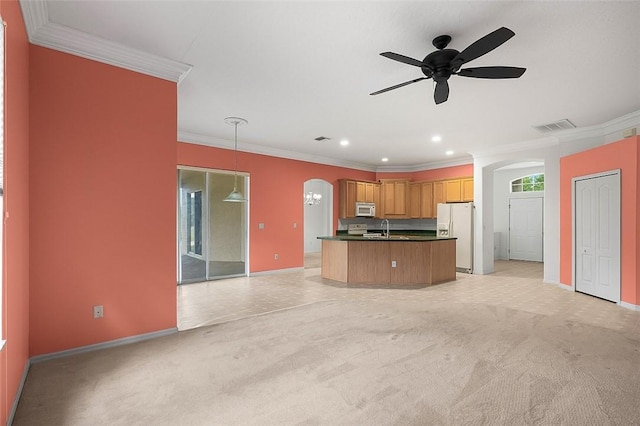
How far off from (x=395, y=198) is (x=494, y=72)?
6760mm

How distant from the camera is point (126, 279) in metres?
3.21

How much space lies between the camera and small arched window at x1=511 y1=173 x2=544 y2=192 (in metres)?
9.86

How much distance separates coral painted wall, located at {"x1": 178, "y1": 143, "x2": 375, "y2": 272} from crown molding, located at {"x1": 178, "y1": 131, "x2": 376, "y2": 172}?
9 centimetres

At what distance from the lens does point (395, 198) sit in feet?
31.1

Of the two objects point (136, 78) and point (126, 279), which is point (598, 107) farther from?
point (126, 279)

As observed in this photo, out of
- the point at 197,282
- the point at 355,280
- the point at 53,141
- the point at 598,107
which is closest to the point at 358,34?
the point at 53,141

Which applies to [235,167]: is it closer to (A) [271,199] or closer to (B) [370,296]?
(A) [271,199]

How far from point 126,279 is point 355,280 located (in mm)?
4115

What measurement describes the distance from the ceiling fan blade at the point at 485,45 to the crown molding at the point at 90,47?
8.76 ft

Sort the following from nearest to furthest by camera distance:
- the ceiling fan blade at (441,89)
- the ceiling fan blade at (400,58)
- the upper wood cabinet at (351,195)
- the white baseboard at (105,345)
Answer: the ceiling fan blade at (400,58) → the white baseboard at (105,345) → the ceiling fan blade at (441,89) → the upper wood cabinet at (351,195)

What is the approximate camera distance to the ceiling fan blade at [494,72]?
2.74 metres

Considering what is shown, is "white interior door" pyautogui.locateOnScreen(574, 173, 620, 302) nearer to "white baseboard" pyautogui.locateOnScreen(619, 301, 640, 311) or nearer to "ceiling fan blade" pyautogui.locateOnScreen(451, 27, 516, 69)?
"white baseboard" pyautogui.locateOnScreen(619, 301, 640, 311)

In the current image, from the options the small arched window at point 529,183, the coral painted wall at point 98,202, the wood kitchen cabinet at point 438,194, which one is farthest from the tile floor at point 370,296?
the small arched window at point 529,183

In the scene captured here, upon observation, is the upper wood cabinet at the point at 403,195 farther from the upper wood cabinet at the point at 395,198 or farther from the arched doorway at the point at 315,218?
the arched doorway at the point at 315,218
